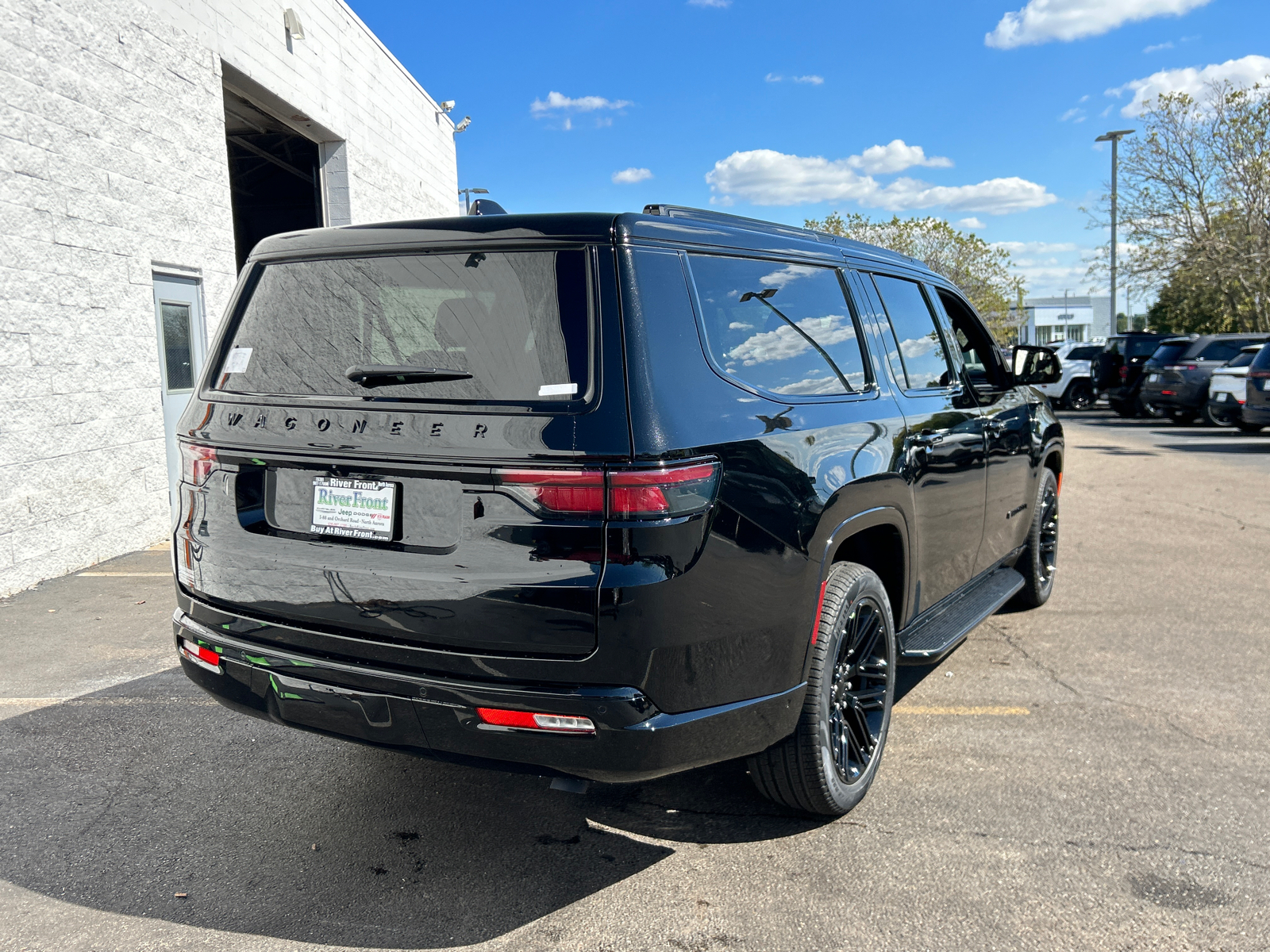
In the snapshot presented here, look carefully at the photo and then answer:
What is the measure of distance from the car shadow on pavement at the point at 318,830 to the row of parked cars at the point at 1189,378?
39.1 ft

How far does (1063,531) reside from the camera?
843 centimetres

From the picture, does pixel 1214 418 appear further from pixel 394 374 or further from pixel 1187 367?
pixel 394 374

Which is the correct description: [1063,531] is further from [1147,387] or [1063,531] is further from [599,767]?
[1147,387]

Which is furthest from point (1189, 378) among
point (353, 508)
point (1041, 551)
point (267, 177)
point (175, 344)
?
point (353, 508)

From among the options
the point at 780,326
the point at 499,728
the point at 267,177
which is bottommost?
the point at 499,728

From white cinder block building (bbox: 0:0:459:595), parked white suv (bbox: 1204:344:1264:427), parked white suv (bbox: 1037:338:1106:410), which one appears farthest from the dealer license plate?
parked white suv (bbox: 1037:338:1106:410)

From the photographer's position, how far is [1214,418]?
17.8 m

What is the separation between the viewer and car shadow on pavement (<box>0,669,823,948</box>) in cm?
276

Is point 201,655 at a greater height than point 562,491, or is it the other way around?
point 562,491

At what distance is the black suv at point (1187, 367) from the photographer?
60.4 feet

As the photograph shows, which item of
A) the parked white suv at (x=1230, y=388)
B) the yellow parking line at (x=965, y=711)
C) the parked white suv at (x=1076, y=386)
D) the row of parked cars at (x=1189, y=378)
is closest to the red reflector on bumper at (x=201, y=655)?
the yellow parking line at (x=965, y=711)

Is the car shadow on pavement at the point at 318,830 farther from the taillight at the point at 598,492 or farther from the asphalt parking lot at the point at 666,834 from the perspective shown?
the taillight at the point at 598,492

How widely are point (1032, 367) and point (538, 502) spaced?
365cm

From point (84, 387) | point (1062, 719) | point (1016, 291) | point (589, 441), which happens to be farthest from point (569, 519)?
point (1016, 291)
